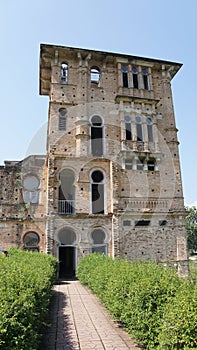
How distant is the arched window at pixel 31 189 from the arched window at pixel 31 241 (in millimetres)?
3525

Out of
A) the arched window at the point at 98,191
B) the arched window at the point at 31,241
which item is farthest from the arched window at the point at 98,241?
the arched window at the point at 31,241

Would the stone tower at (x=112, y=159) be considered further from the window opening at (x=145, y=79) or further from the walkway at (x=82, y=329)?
the walkway at (x=82, y=329)

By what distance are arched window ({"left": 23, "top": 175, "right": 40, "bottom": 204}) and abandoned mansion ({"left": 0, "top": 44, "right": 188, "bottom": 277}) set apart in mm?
95

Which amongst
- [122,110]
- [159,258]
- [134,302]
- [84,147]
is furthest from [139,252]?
[134,302]

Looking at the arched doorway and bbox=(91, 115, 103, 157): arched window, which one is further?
bbox=(91, 115, 103, 157): arched window

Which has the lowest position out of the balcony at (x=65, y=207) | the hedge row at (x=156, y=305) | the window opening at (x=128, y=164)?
the hedge row at (x=156, y=305)

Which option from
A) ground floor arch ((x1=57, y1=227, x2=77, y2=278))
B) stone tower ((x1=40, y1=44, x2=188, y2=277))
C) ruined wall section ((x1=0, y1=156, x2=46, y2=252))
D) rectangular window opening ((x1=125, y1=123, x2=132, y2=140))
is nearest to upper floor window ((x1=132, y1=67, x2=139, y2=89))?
stone tower ((x1=40, y1=44, x2=188, y2=277))

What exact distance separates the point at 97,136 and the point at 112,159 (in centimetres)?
325

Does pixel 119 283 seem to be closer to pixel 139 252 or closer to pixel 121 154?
pixel 139 252

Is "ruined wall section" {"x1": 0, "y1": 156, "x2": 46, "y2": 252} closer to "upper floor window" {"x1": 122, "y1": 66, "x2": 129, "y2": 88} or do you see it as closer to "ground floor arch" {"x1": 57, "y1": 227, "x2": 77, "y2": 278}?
"ground floor arch" {"x1": 57, "y1": 227, "x2": 77, "y2": 278}

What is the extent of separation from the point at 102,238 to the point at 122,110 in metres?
11.7

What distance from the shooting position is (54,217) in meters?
20.6

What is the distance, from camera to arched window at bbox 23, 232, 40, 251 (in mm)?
21750

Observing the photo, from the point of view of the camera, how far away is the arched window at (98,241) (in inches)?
824
